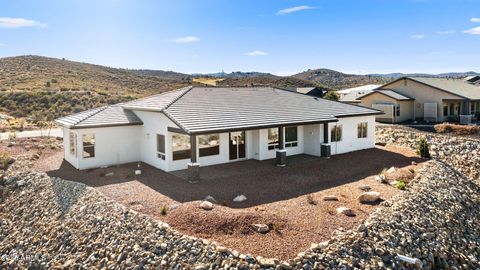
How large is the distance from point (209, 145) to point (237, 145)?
6.05 feet

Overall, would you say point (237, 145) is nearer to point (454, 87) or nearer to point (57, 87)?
point (454, 87)

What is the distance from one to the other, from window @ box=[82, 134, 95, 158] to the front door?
7.37m

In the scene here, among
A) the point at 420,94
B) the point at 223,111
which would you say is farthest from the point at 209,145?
the point at 420,94

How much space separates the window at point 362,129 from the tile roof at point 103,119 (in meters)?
14.2

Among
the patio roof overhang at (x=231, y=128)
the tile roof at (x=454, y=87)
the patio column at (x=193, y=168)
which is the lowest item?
the patio column at (x=193, y=168)

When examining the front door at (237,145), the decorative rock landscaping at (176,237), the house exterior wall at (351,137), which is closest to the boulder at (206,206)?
the decorative rock landscaping at (176,237)

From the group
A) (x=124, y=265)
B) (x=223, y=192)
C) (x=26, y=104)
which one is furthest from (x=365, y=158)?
(x=26, y=104)

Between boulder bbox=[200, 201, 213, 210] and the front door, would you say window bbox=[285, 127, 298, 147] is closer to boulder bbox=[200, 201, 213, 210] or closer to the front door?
the front door

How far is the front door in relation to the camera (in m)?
21.2

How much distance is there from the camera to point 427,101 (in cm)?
3641

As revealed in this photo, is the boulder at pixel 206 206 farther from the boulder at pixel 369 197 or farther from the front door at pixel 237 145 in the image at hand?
the front door at pixel 237 145

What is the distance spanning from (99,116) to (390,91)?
2940cm

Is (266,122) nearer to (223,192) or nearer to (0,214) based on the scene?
(223,192)

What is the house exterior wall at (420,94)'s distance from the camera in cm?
3528
